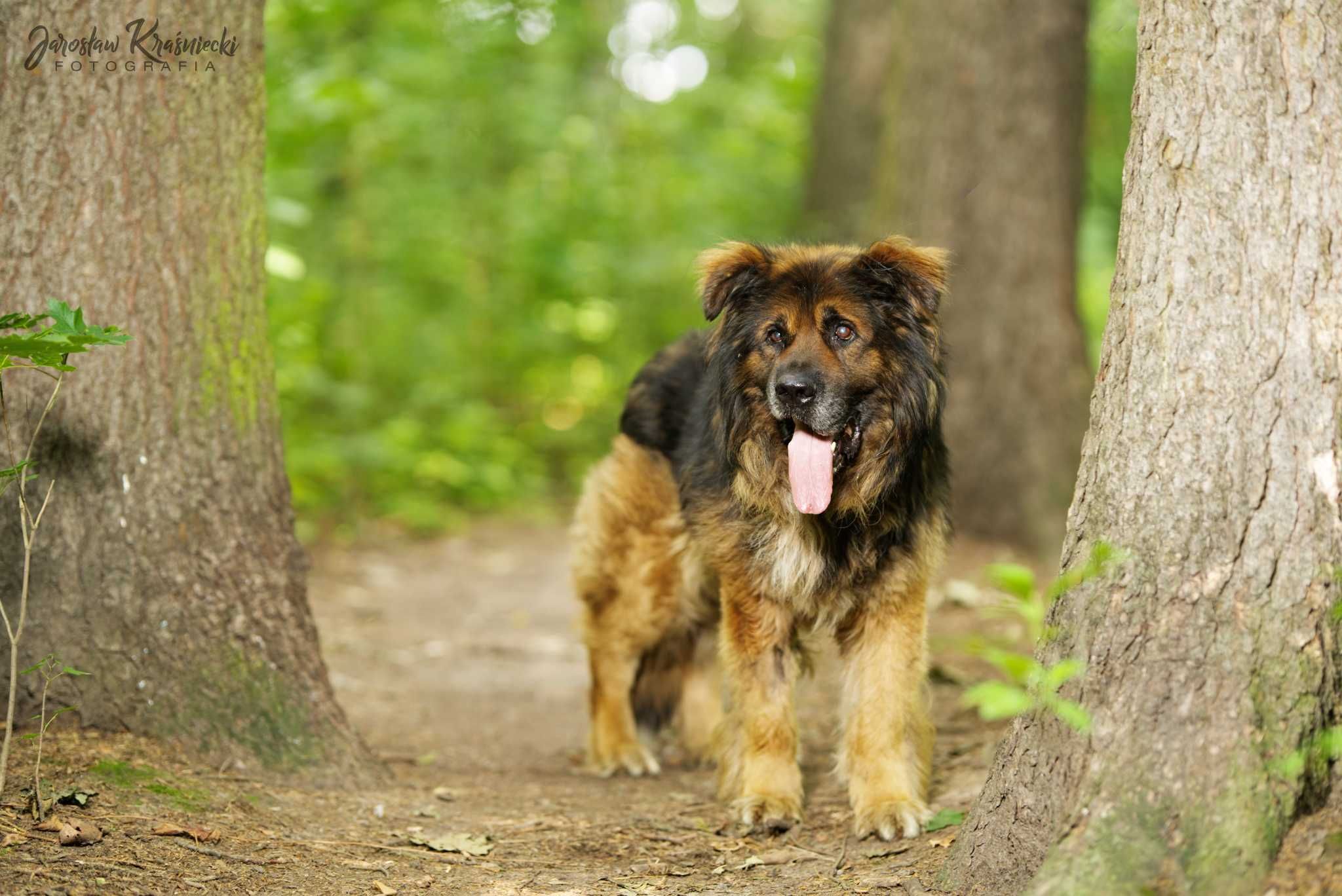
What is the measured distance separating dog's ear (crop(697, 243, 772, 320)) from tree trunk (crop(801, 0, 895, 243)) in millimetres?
8816

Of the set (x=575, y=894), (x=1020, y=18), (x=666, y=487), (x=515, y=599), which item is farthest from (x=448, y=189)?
(x=575, y=894)

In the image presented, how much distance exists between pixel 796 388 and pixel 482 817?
6.32 feet

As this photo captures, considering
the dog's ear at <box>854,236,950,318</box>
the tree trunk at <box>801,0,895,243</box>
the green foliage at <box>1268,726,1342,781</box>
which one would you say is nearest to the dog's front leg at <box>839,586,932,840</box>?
the dog's ear at <box>854,236,950,318</box>

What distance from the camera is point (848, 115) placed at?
43.7ft

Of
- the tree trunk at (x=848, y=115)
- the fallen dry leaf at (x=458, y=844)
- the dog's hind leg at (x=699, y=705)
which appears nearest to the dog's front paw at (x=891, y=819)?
the fallen dry leaf at (x=458, y=844)

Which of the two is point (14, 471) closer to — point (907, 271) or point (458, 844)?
point (458, 844)

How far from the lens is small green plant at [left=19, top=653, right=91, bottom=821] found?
3.21m

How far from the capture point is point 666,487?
5.18m

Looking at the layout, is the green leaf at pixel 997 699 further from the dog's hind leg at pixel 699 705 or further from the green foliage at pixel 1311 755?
the dog's hind leg at pixel 699 705

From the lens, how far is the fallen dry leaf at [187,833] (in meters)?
3.35

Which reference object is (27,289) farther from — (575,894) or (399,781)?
(575,894)

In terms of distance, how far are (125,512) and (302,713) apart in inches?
37.9

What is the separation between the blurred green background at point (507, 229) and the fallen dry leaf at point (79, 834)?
7195 millimetres

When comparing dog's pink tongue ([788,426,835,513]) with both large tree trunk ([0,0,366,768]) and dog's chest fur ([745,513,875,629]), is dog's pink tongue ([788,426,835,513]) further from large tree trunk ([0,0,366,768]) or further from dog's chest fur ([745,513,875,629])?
large tree trunk ([0,0,366,768])
